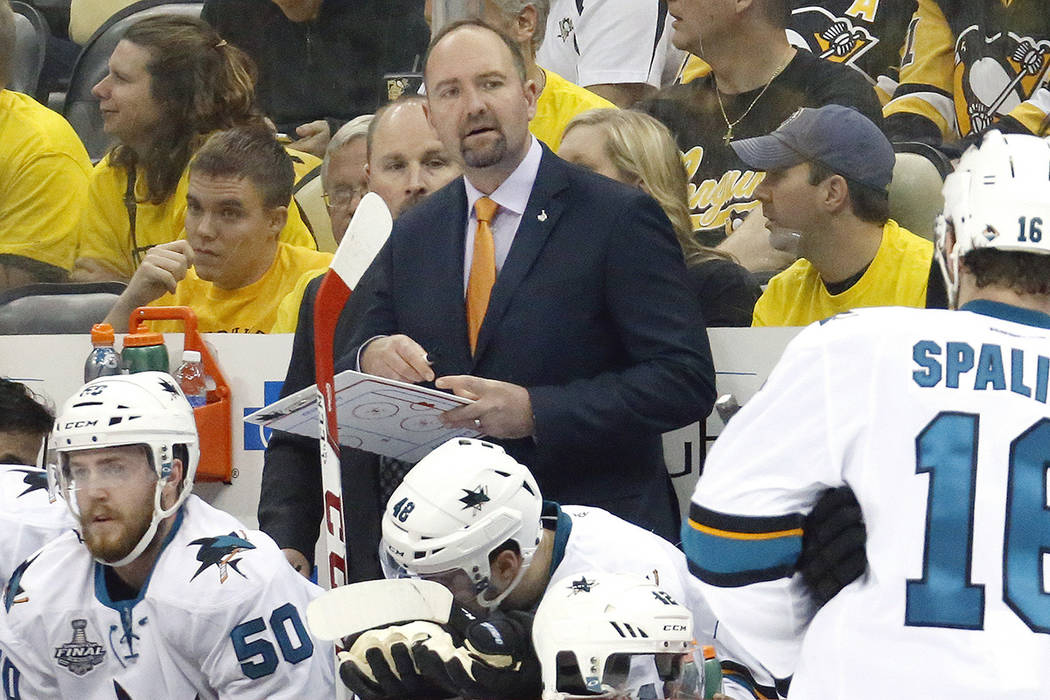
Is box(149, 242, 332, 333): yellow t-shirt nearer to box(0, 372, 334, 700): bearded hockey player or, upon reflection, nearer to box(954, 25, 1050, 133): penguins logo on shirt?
box(0, 372, 334, 700): bearded hockey player

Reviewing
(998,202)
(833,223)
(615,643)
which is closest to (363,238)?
(615,643)

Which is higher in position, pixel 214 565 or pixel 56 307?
pixel 56 307

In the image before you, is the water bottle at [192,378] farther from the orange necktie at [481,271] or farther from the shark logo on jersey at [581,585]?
the shark logo on jersey at [581,585]

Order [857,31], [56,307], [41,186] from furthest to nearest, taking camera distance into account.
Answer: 1. [41,186]
2. [56,307]
3. [857,31]

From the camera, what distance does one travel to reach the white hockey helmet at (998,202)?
6.48 feet

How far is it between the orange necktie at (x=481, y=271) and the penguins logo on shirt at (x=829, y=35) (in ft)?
2.84

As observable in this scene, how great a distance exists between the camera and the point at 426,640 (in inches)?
92.4

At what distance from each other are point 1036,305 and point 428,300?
1575mm

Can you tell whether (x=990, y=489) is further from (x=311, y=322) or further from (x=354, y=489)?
(x=311, y=322)

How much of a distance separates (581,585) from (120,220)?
8.11 ft

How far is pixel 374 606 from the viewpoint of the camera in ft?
7.89

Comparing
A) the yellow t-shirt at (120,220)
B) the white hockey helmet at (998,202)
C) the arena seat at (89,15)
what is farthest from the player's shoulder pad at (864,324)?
the arena seat at (89,15)

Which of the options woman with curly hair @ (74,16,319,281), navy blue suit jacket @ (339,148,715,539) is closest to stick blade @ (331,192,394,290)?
navy blue suit jacket @ (339,148,715,539)

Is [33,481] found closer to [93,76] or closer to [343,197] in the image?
[343,197]
